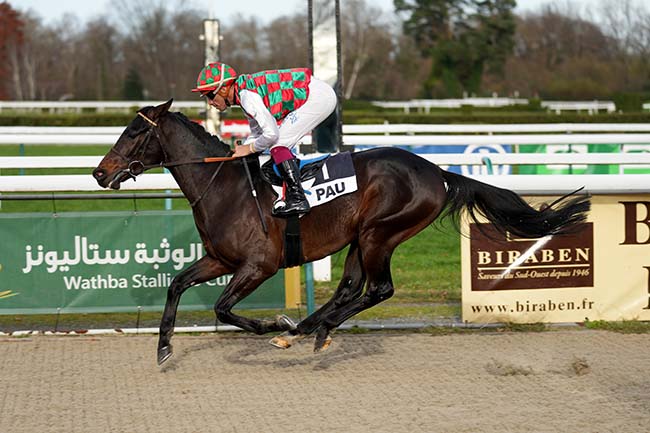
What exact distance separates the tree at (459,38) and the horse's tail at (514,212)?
4678 cm

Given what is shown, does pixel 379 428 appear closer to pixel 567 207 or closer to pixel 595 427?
pixel 595 427

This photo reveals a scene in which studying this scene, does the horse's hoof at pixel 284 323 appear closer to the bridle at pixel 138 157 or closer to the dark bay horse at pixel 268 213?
the dark bay horse at pixel 268 213

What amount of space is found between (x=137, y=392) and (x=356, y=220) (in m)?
1.63

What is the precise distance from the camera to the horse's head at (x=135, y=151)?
5586 millimetres

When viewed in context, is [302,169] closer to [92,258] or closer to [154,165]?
[154,165]

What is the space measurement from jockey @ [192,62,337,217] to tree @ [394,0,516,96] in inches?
1862

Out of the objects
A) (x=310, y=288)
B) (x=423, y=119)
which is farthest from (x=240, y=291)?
(x=423, y=119)

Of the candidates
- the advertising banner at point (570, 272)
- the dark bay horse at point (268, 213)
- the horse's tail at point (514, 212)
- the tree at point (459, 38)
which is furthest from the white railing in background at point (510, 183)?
the tree at point (459, 38)

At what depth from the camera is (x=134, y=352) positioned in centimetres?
623

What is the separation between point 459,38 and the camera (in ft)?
181

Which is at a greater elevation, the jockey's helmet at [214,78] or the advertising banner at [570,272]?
the jockey's helmet at [214,78]

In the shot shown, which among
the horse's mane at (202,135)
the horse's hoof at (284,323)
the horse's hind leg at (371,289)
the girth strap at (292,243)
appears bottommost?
the horse's hoof at (284,323)

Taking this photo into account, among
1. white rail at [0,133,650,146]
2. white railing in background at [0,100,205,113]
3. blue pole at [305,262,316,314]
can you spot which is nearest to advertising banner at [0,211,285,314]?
blue pole at [305,262,316,314]

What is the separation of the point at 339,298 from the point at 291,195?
0.76 m
